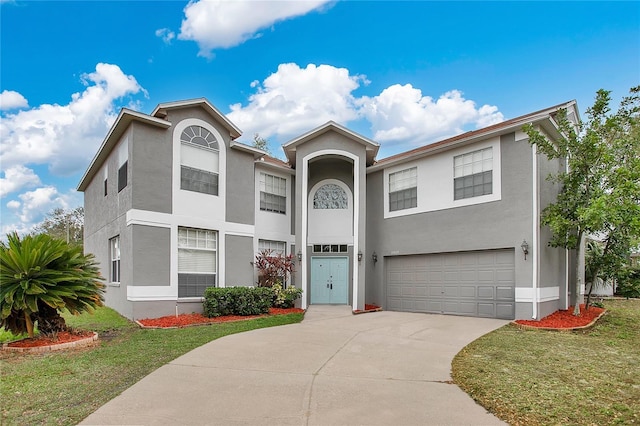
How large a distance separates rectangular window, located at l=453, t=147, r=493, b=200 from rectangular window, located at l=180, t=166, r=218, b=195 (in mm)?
8683

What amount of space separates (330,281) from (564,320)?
819cm

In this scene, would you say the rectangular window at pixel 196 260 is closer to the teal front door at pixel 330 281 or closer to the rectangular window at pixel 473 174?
the teal front door at pixel 330 281

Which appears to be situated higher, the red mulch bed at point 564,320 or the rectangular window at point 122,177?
the rectangular window at point 122,177

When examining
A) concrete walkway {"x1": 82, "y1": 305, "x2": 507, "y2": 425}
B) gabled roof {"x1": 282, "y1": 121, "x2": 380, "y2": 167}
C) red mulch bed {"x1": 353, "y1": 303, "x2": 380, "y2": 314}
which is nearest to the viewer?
concrete walkway {"x1": 82, "y1": 305, "x2": 507, "y2": 425}

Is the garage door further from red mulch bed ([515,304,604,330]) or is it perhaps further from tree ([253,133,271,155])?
tree ([253,133,271,155])

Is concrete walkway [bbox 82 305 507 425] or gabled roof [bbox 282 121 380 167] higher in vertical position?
gabled roof [bbox 282 121 380 167]

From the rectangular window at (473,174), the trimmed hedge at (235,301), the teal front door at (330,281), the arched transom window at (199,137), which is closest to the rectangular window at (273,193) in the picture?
the arched transom window at (199,137)

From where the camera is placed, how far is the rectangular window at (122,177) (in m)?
13.5

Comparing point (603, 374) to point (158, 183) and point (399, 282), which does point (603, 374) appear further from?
point (158, 183)

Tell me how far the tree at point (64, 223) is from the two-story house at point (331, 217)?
82.7 ft

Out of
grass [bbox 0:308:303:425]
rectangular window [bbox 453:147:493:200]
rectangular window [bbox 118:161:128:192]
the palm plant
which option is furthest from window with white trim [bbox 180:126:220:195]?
rectangular window [bbox 453:147:493:200]

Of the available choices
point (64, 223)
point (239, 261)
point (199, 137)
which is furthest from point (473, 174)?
point (64, 223)

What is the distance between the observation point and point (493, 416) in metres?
4.81

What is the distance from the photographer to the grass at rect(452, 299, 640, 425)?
4.91 m
